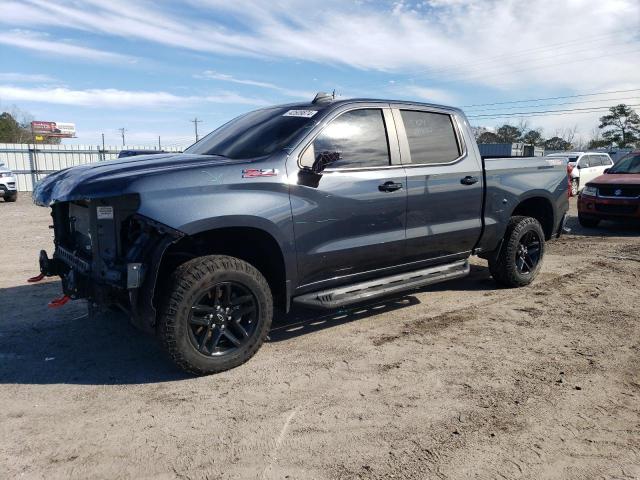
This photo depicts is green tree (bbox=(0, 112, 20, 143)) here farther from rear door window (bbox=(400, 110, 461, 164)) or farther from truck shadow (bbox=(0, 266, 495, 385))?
rear door window (bbox=(400, 110, 461, 164))

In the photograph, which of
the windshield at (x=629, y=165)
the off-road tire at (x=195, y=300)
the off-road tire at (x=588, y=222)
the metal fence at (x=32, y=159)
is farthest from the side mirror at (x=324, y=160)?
the metal fence at (x=32, y=159)

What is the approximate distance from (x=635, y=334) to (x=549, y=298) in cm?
117

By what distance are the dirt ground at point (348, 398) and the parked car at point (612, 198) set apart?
599 centimetres

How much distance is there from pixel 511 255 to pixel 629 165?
320 inches

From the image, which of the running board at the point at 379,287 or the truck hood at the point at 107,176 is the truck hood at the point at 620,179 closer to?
the running board at the point at 379,287

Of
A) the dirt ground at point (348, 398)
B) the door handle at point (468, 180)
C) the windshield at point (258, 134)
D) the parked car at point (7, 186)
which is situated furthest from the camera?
the parked car at point (7, 186)

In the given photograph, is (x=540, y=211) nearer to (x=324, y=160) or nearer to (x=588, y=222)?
(x=324, y=160)

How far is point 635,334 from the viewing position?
461 centimetres

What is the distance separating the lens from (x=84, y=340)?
176 inches

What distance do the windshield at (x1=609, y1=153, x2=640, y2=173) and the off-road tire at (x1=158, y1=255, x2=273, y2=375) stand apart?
11.1m

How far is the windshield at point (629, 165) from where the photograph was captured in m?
11.8

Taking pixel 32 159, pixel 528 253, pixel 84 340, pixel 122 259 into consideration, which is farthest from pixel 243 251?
pixel 32 159

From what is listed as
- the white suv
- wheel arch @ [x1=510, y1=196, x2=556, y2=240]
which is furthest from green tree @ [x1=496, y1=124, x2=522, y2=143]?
wheel arch @ [x1=510, y1=196, x2=556, y2=240]

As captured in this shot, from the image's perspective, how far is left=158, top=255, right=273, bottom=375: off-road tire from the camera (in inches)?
139
